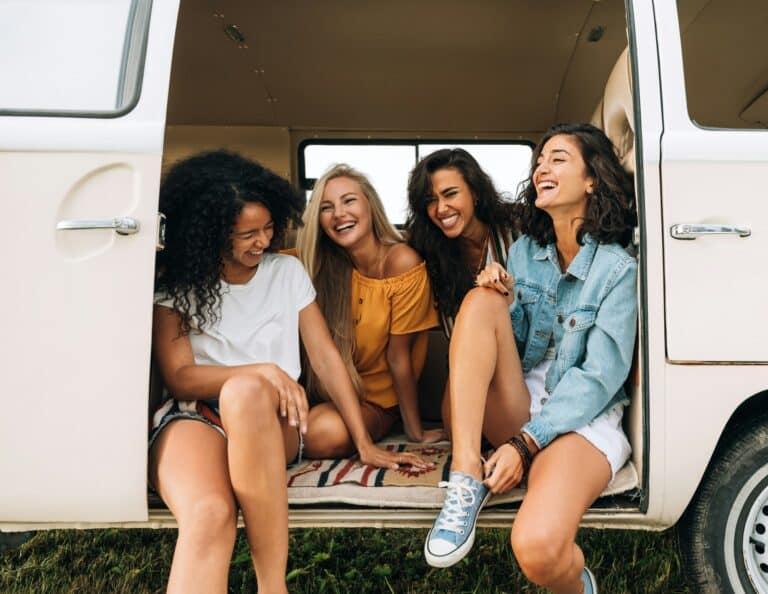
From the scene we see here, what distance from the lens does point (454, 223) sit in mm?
2828

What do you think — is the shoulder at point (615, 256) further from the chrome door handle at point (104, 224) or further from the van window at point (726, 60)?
the chrome door handle at point (104, 224)

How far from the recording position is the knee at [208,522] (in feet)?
5.95

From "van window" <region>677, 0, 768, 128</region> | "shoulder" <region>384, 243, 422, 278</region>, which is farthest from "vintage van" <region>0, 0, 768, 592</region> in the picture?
"van window" <region>677, 0, 768, 128</region>

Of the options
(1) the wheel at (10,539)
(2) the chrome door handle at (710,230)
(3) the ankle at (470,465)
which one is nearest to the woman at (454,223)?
(3) the ankle at (470,465)

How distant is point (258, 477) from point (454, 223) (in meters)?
1.35

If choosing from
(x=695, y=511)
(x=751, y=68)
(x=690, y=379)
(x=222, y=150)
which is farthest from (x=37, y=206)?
(x=751, y=68)

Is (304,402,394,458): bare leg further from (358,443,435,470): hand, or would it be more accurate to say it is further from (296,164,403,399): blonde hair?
(296,164,403,399): blonde hair

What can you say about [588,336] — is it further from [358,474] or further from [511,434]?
[358,474]

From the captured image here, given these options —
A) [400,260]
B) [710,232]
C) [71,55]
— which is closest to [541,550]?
[710,232]

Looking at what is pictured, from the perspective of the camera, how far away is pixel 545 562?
186 centimetres

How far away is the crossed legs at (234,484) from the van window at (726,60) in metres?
2.28

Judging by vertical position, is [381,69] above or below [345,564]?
above

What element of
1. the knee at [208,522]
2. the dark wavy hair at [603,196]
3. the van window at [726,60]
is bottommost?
the knee at [208,522]

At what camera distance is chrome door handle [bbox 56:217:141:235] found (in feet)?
6.34
